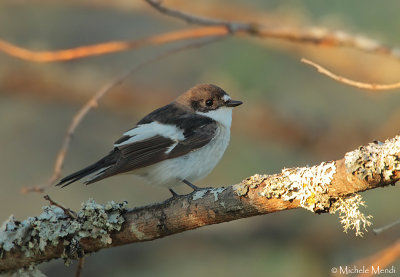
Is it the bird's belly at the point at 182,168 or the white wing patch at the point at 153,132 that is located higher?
the white wing patch at the point at 153,132

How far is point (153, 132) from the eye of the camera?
4203 mm

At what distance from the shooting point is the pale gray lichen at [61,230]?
10.3 ft

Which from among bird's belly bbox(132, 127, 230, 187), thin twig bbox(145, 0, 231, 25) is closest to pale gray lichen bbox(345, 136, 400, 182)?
thin twig bbox(145, 0, 231, 25)

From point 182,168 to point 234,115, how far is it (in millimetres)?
2375

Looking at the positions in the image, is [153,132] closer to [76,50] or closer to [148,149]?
[148,149]

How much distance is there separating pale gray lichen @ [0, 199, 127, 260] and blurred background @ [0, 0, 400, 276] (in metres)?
2.10

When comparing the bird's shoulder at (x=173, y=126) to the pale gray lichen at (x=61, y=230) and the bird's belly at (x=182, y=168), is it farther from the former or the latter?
the pale gray lichen at (x=61, y=230)

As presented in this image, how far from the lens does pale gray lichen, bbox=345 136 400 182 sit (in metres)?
2.21

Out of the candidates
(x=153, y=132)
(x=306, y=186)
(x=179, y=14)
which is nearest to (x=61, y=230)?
(x=153, y=132)

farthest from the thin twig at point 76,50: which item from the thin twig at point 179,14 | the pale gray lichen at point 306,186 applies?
the pale gray lichen at point 306,186

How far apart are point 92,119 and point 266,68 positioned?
2.25m

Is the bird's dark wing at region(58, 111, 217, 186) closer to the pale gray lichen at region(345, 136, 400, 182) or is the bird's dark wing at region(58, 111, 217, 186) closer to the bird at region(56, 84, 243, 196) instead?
the bird at region(56, 84, 243, 196)

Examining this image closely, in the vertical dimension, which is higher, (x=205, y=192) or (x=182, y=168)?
(x=182, y=168)

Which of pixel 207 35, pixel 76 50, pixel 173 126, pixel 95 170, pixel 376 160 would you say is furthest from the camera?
pixel 173 126
